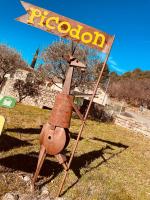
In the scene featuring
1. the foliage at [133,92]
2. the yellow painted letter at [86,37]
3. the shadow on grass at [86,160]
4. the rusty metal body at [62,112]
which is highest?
the foliage at [133,92]

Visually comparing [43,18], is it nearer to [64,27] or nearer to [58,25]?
[58,25]

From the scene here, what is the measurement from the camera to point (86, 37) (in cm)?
671

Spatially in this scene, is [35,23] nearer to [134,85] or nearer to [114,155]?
[114,155]

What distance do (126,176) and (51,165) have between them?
122 inches

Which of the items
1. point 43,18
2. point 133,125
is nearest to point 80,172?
point 43,18

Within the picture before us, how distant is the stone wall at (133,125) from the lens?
25906 mm

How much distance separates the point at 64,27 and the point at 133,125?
70.6 feet

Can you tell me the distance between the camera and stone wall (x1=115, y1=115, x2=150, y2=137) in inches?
1020

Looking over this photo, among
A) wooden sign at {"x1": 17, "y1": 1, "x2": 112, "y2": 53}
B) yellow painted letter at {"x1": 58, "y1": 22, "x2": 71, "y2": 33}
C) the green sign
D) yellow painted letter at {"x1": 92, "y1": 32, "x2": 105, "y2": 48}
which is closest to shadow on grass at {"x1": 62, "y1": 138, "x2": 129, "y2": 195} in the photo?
the green sign

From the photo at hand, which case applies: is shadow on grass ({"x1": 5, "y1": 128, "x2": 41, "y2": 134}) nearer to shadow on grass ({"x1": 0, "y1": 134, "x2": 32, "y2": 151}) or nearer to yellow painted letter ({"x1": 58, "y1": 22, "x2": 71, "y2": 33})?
shadow on grass ({"x1": 0, "y1": 134, "x2": 32, "y2": 151})

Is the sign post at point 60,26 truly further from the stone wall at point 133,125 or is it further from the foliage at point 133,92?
the foliage at point 133,92

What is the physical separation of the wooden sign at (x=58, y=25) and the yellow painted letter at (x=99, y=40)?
2 cm

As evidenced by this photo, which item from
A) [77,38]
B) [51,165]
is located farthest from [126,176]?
[77,38]

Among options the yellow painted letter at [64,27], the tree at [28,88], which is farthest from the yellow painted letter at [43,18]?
the tree at [28,88]
